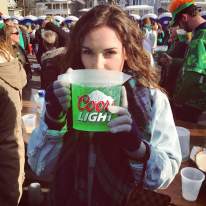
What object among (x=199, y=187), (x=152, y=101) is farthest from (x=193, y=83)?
(x=152, y=101)

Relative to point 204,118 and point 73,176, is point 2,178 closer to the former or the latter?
point 73,176

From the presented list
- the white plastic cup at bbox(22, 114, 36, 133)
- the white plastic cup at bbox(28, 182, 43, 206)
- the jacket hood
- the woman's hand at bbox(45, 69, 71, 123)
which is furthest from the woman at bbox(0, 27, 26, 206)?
the woman's hand at bbox(45, 69, 71, 123)

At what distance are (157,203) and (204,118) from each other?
3.90 meters

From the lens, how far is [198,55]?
9.93 ft

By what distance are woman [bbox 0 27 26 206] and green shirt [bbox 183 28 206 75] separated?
190 cm

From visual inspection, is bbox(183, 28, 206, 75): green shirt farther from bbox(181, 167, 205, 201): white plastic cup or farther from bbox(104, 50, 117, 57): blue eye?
bbox(104, 50, 117, 57): blue eye

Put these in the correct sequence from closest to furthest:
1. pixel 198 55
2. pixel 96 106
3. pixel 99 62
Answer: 1. pixel 96 106
2. pixel 99 62
3. pixel 198 55

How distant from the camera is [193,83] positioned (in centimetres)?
315

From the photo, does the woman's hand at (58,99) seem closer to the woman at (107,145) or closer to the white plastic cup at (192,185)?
the woman at (107,145)

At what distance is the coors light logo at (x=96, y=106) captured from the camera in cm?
98

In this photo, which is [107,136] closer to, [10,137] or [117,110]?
[117,110]

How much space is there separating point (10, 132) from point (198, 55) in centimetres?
214

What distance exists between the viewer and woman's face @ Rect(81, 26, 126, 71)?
1.21 metres

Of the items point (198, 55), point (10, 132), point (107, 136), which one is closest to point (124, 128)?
point (107, 136)
